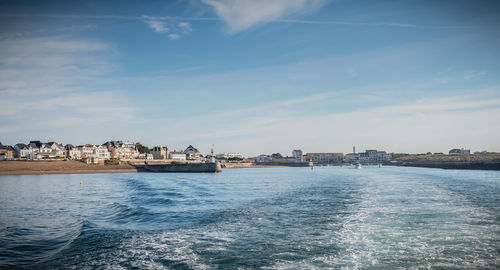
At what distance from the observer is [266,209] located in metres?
17.2

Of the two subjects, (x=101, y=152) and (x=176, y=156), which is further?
(x=176, y=156)

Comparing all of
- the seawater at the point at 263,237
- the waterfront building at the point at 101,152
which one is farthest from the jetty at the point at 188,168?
the seawater at the point at 263,237

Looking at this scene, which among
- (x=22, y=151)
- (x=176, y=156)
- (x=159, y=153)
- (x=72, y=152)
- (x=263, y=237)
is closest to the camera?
(x=263, y=237)

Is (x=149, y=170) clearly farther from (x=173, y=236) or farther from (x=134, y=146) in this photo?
(x=173, y=236)

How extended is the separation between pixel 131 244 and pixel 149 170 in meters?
84.4

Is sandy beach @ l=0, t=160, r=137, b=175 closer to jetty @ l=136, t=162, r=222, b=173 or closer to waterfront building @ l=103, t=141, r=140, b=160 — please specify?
jetty @ l=136, t=162, r=222, b=173

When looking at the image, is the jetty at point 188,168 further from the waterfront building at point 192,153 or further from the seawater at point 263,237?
the waterfront building at point 192,153

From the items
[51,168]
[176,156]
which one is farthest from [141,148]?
[51,168]

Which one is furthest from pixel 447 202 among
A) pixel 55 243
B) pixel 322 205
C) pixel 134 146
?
pixel 134 146

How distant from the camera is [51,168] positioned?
73875mm

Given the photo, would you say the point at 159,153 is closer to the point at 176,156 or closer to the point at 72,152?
the point at 176,156

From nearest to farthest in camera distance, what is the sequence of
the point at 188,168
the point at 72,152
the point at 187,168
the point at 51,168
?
the point at 51,168, the point at 188,168, the point at 187,168, the point at 72,152

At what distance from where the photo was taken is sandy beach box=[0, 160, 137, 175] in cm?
6888

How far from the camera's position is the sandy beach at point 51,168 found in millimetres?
68875
